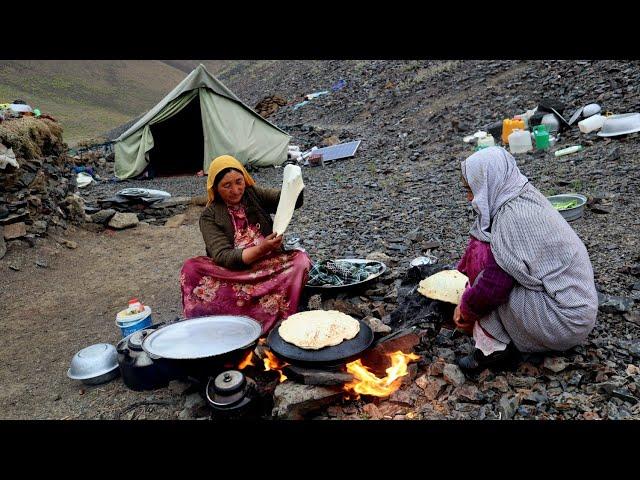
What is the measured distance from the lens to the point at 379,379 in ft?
7.32

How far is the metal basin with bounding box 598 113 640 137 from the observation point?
5652 mm

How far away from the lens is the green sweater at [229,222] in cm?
295

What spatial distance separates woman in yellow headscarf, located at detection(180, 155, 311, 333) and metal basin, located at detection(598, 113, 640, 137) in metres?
4.98

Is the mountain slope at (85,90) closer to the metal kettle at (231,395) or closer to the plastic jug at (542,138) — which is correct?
the plastic jug at (542,138)

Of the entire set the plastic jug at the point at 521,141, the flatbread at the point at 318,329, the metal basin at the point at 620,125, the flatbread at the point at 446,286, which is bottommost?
the flatbread at the point at 318,329

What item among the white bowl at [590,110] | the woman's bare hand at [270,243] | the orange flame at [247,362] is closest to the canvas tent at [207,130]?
the white bowl at [590,110]

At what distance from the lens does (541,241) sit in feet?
6.34

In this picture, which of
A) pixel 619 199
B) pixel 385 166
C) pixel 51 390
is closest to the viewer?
pixel 51 390

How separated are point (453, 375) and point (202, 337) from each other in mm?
1349

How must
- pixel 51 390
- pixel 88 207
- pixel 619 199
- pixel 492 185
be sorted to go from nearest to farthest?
pixel 492 185, pixel 51 390, pixel 619 199, pixel 88 207

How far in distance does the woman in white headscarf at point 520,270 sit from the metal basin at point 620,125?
4.72 metres
